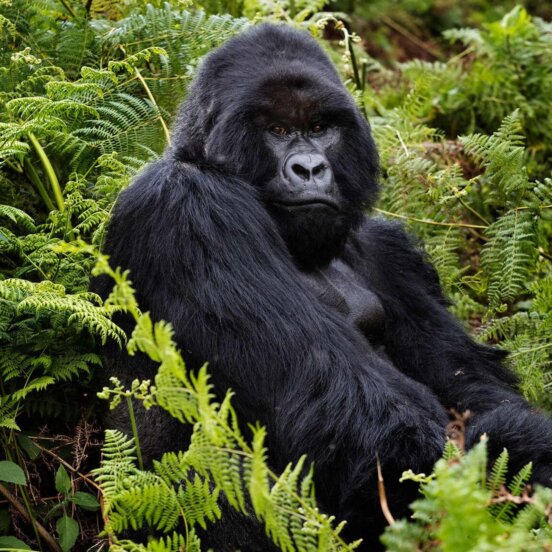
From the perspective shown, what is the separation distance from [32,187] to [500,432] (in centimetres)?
214

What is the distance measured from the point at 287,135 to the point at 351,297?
69 centimetres

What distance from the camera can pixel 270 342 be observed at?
303 cm

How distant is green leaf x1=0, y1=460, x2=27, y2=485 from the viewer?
303cm

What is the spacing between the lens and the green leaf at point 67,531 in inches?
123

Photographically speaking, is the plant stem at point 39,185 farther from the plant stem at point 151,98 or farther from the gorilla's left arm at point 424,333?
the gorilla's left arm at point 424,333

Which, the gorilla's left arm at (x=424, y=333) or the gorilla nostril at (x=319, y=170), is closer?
the gorilla nostril at (x=319, y=170)

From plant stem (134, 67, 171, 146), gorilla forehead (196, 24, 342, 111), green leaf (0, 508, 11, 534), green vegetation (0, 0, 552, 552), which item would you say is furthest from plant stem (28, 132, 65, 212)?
green leaf (0, 508, 11, 534)

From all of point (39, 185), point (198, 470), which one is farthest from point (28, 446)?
point (198, 470)

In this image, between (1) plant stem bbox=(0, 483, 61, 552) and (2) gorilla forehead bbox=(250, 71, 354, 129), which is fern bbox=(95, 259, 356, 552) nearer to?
(1) plant stem bbox=(0, 483, 61, 552)

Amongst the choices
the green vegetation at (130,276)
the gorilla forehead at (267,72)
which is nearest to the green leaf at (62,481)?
the green vegetation at (130,276)

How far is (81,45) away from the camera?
439 centimetres

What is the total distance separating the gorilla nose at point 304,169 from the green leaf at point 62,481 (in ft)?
4.07

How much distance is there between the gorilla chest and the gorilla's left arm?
5.4 inches

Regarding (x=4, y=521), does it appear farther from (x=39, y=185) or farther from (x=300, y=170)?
(x=300, y=170)
